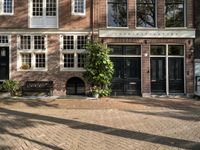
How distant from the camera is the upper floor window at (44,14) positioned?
80.0ft

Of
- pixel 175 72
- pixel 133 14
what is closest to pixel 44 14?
pixel 133 14

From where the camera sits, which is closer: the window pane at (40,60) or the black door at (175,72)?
the black door at (175,72)

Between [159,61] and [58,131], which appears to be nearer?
[58,131]

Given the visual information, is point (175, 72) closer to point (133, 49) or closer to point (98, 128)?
point (133, 49)

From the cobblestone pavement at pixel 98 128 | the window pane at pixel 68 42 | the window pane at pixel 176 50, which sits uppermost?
the window pane at pixel 68 42

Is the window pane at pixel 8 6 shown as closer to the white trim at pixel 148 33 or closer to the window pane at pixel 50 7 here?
the window pane at pixel 50 7

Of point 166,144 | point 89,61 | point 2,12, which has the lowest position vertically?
point 166,144

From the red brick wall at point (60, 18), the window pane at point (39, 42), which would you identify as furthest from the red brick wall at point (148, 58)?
the window pane at point (39, 42)

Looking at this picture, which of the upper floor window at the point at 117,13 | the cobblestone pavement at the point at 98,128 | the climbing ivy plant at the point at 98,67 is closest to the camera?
the cobblestone pavement at the point at 98,128

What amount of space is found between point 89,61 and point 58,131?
1138 cm

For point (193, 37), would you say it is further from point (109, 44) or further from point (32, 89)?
point (32, 89)

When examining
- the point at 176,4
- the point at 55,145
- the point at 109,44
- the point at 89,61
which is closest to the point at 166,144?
the point at 55,145

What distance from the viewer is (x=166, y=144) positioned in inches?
370

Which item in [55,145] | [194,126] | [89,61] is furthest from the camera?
[89,61]
